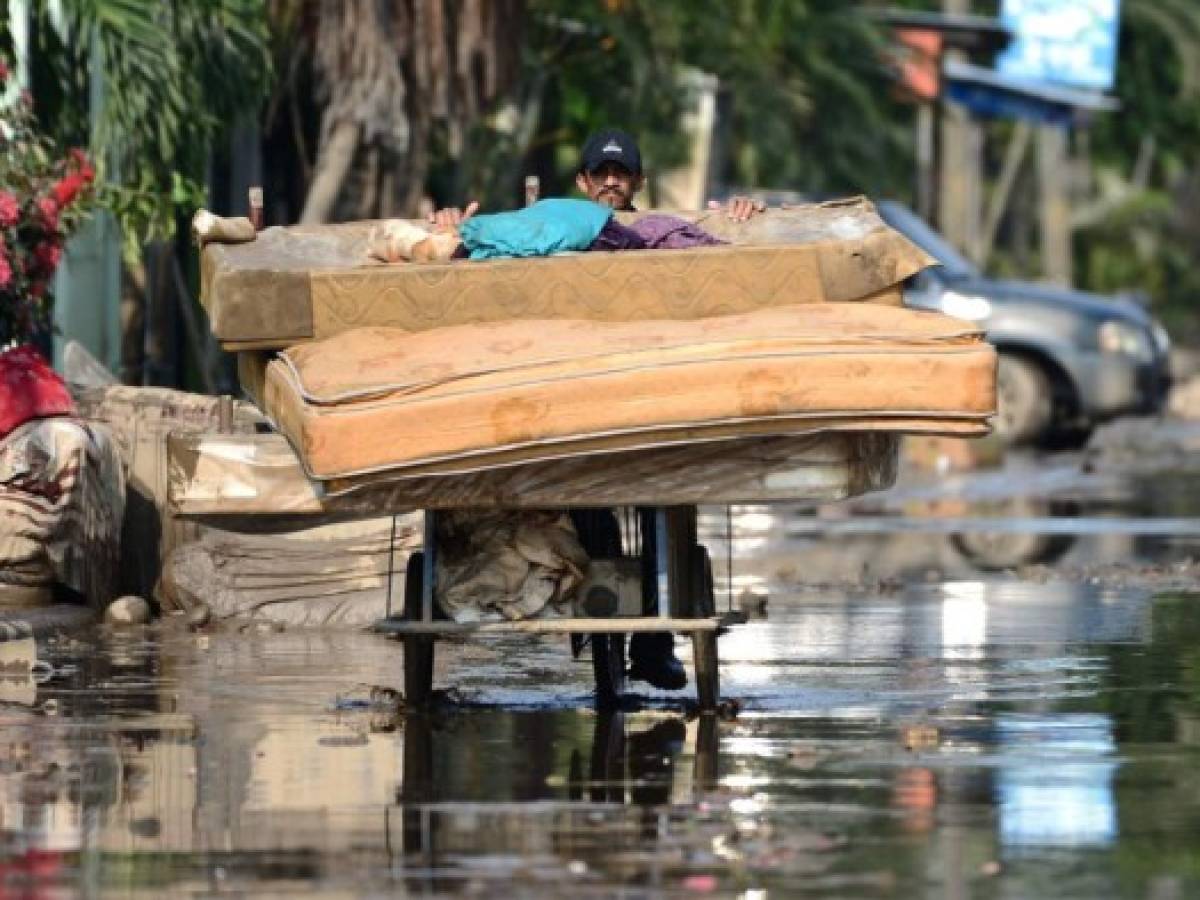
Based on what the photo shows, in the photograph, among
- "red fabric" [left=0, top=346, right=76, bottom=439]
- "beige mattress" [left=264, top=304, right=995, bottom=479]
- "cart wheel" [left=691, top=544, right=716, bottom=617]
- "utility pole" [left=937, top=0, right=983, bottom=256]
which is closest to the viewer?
"beige mattress" [left=264, top=304, right=995, bottom=479]

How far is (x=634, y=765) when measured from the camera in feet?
29.5

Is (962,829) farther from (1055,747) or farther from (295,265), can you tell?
(295,265)

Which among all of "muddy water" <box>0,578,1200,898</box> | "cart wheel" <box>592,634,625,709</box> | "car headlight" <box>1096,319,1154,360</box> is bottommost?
"muddy water" <box>0,578,1200,898</box>

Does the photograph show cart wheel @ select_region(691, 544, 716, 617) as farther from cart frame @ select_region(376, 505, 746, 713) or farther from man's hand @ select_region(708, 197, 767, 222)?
man's hand @ select_region(708, 197, 767, 222)

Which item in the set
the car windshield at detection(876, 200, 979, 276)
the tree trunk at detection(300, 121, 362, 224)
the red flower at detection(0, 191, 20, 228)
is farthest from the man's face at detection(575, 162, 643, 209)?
the car windshield at detection(876, 200, 979, 276)

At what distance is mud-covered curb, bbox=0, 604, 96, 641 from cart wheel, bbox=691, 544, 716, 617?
129 inches

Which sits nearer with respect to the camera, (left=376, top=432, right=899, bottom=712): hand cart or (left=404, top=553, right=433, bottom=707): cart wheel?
(left=376, top=432, right=899, bottom=712): hand cart

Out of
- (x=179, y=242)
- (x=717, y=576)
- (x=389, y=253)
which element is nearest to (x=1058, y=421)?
(x=179, y=242)

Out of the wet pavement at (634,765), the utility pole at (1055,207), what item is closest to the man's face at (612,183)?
the wet pavement at (634,765)

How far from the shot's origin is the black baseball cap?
10.9 metres

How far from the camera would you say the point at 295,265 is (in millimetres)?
10352

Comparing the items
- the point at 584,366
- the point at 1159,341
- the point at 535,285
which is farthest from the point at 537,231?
the point at 1159,341

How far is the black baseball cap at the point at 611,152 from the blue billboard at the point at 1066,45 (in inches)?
1424

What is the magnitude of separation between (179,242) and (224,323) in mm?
12397
